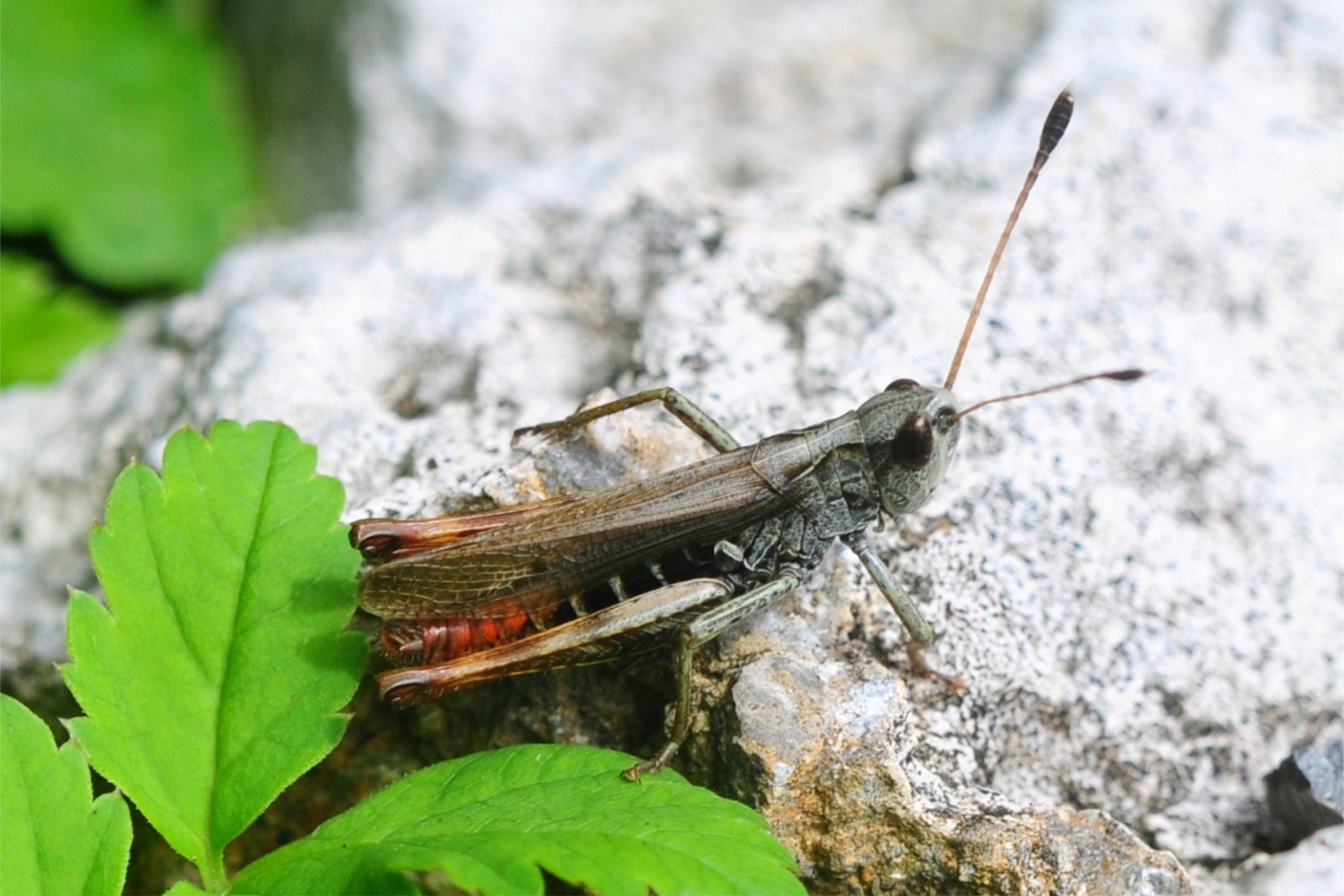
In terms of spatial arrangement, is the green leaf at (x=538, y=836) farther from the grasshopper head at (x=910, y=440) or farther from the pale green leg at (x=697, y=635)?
the grasshopper head at (x=910, y=440)

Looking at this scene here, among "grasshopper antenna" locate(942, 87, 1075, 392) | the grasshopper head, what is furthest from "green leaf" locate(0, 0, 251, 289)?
"grasshopper antenna" locate(942, 87, 1075, 392)

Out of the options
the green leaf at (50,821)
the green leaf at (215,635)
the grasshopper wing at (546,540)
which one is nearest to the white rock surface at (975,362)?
the grasshopper wing at (546,540)

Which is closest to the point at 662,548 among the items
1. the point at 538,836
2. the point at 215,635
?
the point at 538,836

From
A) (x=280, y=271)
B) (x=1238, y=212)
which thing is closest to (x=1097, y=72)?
(x=1238, y=212)

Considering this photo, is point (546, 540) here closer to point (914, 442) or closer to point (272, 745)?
point (272, 745)

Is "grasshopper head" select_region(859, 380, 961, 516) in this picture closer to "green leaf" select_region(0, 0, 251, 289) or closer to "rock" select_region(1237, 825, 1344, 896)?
"rock" select_region(1237, 825, 1344, 896)

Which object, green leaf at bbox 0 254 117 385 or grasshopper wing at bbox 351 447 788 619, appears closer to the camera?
grasshopper wing at bbox 351 447 788 619
